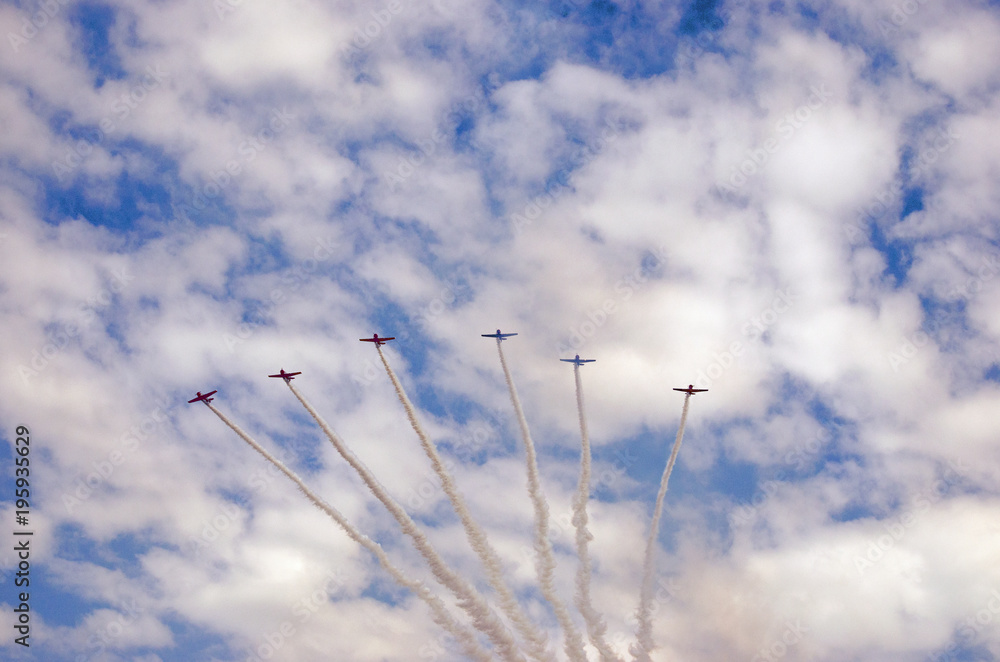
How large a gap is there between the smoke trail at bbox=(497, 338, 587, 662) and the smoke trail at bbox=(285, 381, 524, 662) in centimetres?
942

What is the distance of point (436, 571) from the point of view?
374 feet

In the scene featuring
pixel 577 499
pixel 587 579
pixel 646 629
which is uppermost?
pixel 577 499

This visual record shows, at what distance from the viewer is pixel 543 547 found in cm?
12025

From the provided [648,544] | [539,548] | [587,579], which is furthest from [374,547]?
[648,544]

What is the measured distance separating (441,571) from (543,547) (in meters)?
17.6

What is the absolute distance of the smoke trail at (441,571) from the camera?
109562 mm

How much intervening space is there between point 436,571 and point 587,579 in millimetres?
26880

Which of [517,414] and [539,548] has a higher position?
[517,414]

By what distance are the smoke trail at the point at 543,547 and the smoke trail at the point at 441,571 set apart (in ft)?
30.9

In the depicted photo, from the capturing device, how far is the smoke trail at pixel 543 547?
11825 centimetres

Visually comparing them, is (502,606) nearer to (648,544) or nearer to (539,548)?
(539,548)

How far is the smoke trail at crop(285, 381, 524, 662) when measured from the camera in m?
110

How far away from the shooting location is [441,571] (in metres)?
114

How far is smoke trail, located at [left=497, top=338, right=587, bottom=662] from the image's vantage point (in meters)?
118
